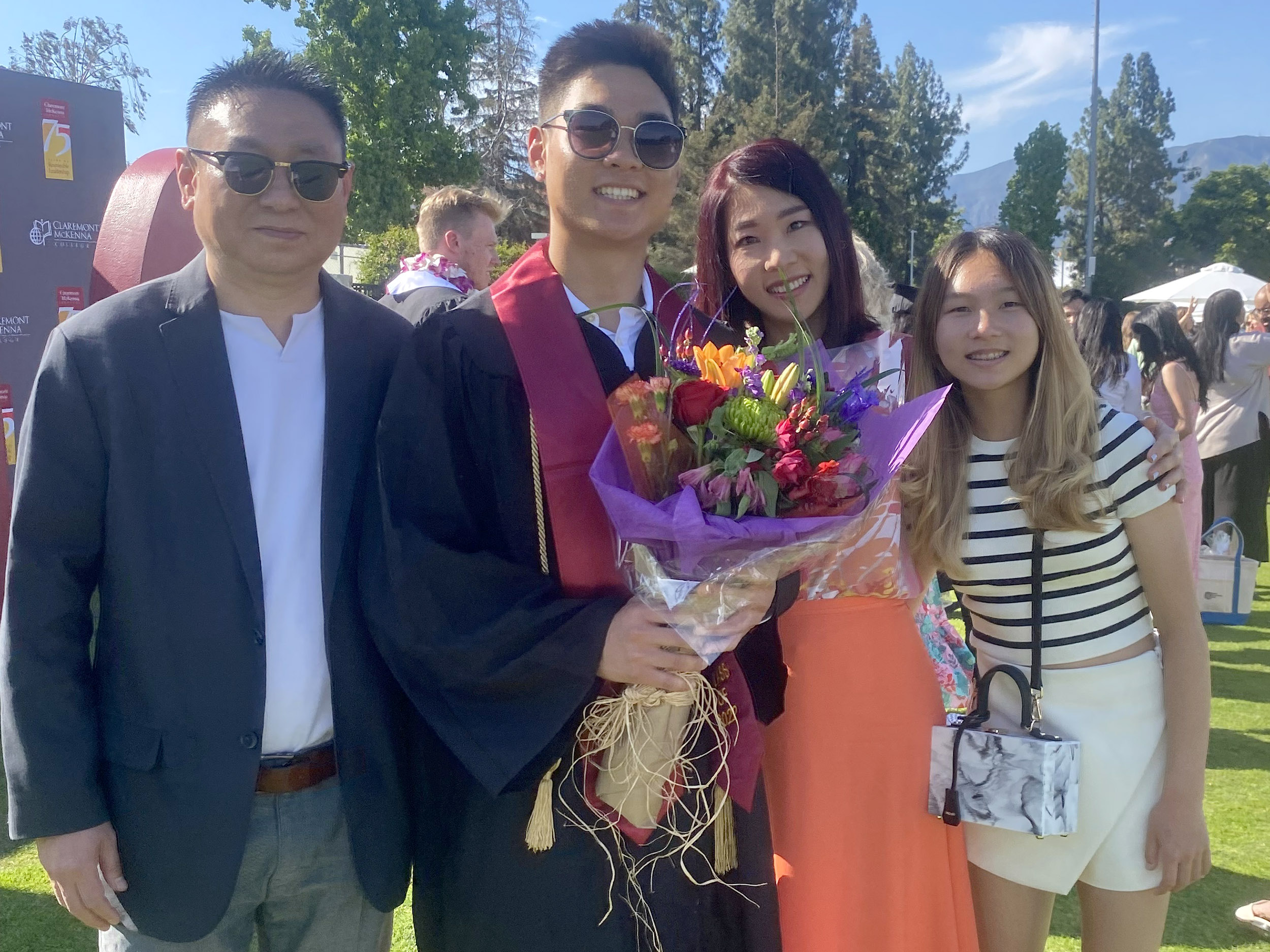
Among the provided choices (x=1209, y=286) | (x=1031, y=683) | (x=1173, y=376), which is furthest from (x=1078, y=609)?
(x=1209, y=286)

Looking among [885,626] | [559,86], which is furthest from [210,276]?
[885,626]

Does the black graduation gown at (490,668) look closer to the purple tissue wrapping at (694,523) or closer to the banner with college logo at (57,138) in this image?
the purple tissue wrapping at (694,523)

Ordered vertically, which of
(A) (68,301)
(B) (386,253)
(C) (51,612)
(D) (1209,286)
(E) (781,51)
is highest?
(E) (781,51)

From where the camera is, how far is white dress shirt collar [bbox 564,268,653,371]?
1896 mm

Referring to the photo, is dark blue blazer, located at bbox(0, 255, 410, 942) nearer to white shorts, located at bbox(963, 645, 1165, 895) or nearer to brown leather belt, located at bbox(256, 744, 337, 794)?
brown leather belt, located at bbox(256, 744, 337, 794)

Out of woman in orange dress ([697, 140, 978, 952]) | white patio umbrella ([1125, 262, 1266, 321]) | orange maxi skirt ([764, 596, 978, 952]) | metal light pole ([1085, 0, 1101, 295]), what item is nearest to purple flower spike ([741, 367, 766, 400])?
woman in orange dress ([697, 140, 978, 952])

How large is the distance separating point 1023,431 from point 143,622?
1852 mm

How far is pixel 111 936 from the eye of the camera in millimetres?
1783

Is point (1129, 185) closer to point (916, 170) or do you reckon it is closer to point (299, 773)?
point (916, 170)

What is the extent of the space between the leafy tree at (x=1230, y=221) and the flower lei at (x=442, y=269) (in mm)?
50140

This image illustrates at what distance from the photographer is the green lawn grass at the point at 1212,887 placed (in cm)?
308

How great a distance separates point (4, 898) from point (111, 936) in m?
1.95

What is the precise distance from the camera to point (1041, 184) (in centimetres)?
5019

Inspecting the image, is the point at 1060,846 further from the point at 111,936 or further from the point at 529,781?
the point at 111,936
